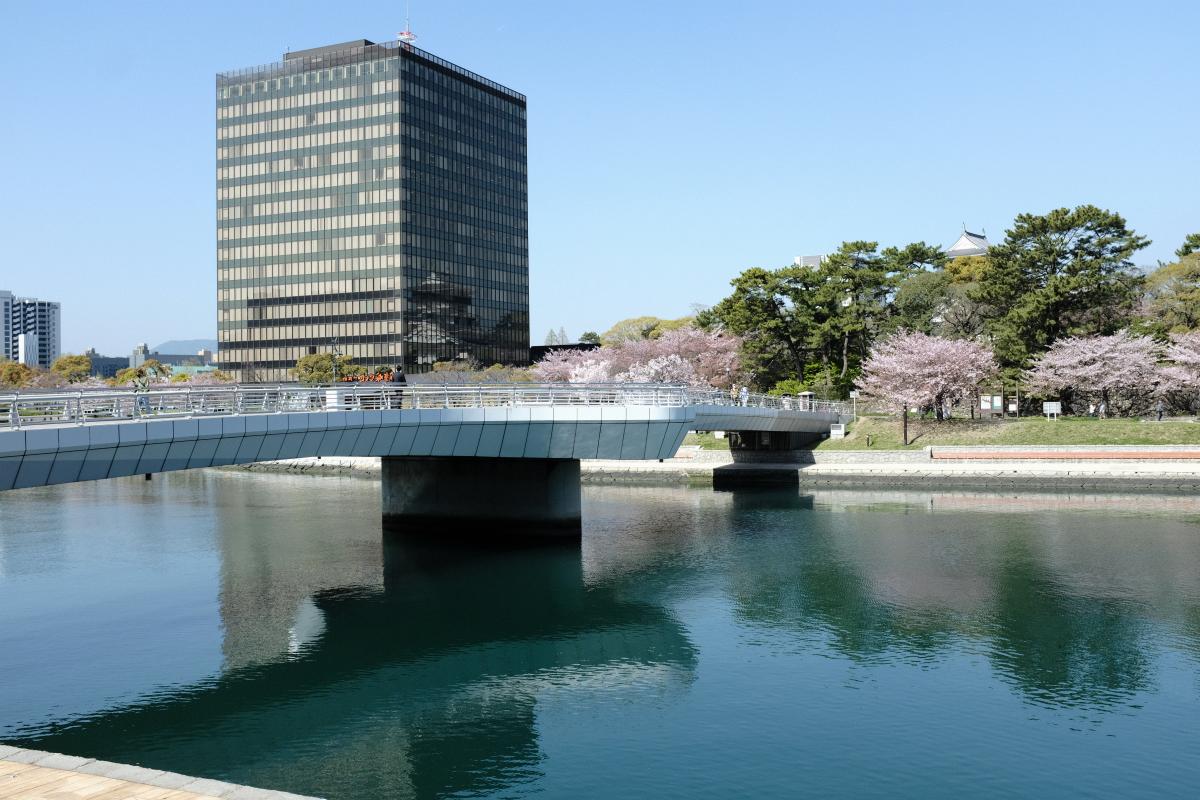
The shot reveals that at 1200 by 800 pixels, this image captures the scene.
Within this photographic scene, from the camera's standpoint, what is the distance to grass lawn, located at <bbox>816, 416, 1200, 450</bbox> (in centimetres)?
7262

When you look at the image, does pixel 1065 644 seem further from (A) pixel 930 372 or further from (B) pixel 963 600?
(A) pixel 930 372

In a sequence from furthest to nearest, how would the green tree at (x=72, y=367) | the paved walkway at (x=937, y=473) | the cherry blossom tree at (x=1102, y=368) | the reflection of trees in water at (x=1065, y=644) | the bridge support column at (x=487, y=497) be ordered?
the green tree at (x=72, y=367) < the cherry blossom tree at (x=1102, y=368) < the paved walkway at (x=937, y=473) < the bridge support column at (x=487, y=497) < the reflection of trees in water at (x=1065, y=644)

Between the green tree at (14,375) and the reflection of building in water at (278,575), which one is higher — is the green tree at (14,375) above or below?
above

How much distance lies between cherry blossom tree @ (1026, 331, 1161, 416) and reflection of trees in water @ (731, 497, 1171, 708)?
31294mm

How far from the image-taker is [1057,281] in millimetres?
80750

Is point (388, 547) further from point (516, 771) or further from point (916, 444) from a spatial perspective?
point (916, 444)

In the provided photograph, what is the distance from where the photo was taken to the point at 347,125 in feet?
481

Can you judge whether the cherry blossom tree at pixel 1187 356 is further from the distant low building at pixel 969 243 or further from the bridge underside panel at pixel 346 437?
the distant low building at pixel 969 243

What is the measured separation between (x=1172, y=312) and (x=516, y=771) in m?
81.8

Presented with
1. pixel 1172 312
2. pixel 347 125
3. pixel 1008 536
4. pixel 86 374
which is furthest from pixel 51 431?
pixel 86 374

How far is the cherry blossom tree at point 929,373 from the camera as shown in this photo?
80688mm

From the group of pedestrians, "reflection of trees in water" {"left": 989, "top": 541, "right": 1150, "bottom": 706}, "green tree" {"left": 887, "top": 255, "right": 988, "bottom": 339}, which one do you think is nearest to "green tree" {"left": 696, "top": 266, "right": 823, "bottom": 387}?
"green tree" {"left": 887, "top": 255, "right": 988, "bottom": 339}

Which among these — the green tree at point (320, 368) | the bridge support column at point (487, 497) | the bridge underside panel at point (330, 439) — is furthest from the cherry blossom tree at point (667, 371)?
the bridge underside panel at point (330, 439)

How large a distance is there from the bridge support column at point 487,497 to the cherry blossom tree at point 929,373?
40.7m
